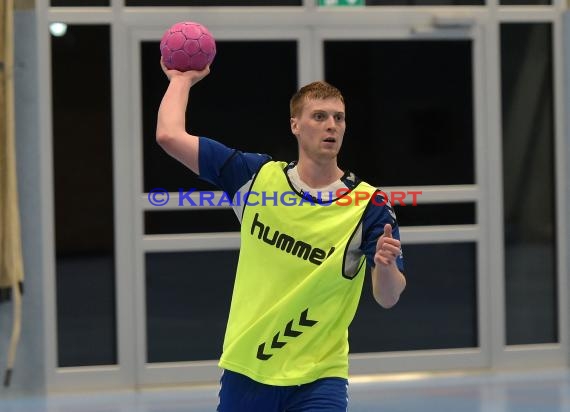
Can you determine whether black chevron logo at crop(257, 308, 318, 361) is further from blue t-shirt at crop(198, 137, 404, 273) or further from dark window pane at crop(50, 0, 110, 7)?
dark window pane at crop(50, 0, 110, 7)

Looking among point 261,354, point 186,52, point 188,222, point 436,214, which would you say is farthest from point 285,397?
point 436,214

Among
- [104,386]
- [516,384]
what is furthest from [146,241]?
[516,384]

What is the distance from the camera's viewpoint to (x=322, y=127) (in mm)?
3660

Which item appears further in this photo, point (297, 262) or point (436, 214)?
point (436, 214)

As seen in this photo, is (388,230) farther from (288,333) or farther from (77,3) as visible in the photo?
(77,3)

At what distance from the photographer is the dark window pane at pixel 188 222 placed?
7.38m

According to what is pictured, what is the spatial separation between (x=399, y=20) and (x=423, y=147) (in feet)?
2.89

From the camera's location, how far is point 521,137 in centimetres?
786

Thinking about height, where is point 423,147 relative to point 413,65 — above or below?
below

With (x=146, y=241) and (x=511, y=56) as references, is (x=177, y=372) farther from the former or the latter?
(x=511, y=56)

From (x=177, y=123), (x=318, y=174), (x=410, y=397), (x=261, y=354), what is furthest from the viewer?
(x=410, y=397)

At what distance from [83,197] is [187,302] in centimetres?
98

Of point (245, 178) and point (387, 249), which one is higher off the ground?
point (245, 178)

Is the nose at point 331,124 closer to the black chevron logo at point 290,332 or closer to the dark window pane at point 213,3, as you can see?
the black chevron logo at point 290,332
